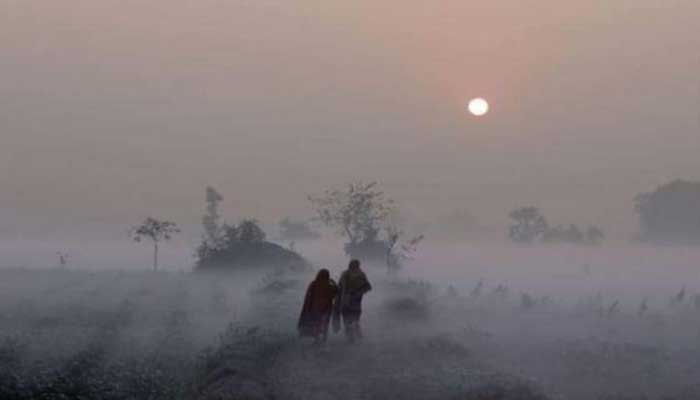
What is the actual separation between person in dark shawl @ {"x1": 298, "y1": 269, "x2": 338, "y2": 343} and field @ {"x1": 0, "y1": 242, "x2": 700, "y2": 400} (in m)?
0.68

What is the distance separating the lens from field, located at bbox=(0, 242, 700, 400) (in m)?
23.1

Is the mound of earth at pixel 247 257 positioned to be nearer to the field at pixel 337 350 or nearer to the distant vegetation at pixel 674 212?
the field at pixel 337 350

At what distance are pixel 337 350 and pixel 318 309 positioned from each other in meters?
1.45

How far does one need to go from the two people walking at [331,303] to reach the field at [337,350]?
652 millimetres

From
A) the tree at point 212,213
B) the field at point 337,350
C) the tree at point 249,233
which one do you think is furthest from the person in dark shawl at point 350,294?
the tree at point 212,213

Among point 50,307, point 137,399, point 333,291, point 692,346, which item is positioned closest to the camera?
point 137,399

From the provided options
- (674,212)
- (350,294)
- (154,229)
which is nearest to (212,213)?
(154,229)

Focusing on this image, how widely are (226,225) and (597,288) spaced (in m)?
31.1

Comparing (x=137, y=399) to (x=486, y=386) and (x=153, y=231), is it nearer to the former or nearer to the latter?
(x=486, y=386)

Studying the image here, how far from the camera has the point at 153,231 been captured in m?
81.2

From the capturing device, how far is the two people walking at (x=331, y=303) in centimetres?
2736

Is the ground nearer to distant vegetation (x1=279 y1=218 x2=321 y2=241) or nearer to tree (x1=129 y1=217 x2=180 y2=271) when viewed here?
tree (x1=129 y1=217 x2=180 y2=271)

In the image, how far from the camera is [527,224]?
486 feet

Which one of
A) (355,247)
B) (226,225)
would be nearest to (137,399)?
(226,225)
